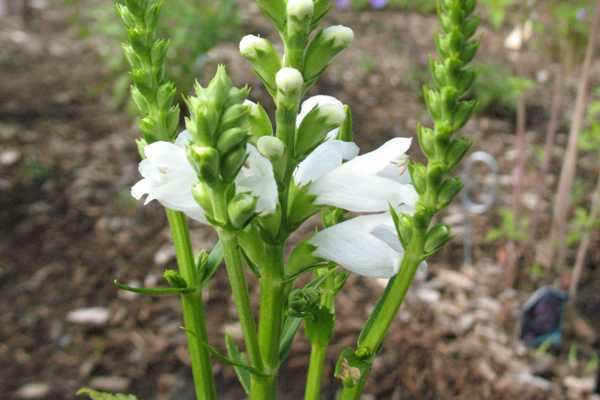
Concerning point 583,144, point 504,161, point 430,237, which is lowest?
point 504,161

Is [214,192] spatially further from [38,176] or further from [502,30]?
[502,30]

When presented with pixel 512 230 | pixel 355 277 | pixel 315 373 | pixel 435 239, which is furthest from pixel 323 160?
pixel 355 277

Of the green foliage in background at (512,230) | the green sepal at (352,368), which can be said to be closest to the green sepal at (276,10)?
the green sepal at (352,368)

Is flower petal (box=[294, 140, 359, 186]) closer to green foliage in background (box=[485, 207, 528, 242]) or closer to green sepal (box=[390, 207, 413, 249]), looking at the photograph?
green sepal (box=[390, 207, 413, 249])

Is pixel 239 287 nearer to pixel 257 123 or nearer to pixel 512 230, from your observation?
pixel 257 123

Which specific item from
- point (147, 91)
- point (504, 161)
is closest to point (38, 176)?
point (504, 161)

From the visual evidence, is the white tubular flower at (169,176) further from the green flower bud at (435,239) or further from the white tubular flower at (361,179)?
the green flower bud at (435,239)
